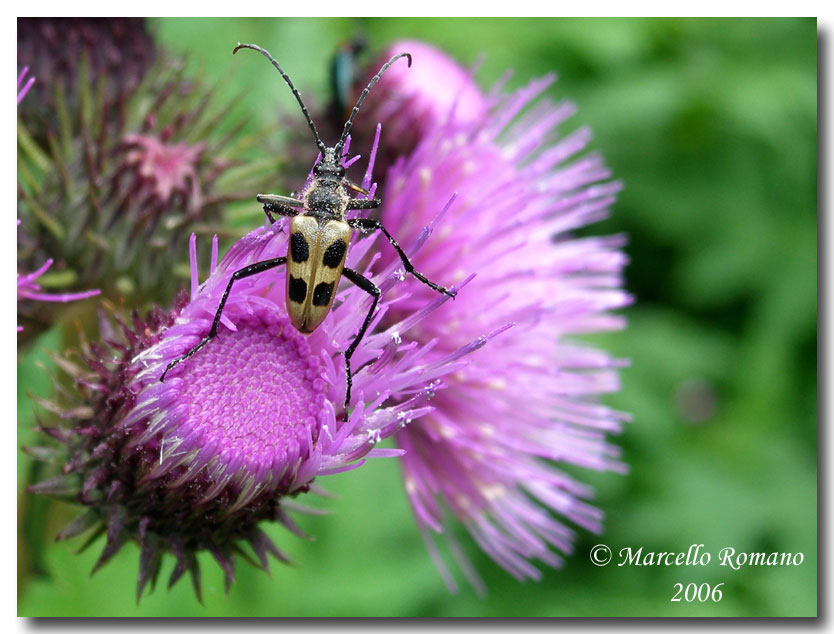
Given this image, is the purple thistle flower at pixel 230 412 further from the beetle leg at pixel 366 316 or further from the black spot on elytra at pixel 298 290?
the black spot on elytra at pixel 298 290

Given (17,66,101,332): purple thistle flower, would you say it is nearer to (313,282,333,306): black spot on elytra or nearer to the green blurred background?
(313,282,333,306): black spot on elytra

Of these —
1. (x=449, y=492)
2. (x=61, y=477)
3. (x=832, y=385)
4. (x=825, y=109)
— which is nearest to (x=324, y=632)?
(x=449, y=492)

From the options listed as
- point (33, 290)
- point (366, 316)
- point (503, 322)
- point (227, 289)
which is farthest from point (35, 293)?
point (503, 322)

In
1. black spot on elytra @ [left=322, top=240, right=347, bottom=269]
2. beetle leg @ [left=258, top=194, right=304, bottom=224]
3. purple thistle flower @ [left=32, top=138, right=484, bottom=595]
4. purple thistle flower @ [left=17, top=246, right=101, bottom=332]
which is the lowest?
purple thistle flower @ [left=32, top=138, right=484, bottom=595]

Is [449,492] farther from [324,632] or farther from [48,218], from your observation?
[48,218]

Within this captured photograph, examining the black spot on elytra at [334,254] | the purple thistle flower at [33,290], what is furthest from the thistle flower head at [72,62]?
the black spot on elytra at [334,254]

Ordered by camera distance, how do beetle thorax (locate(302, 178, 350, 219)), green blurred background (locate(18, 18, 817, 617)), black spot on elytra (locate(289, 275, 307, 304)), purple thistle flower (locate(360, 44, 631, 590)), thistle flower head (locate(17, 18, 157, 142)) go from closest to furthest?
black spot on elytra (locate(289, 275, 307, 304)), beetle thorax (locate(302, 178, 350, 219)), purple thistle flower (locate(360, 44, 631, 590)), thistle flower head (locate(17, 18, 157, 142)), green blurred background (locate(18, 18, 817, 617))

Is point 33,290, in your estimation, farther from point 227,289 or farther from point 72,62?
point 227,289

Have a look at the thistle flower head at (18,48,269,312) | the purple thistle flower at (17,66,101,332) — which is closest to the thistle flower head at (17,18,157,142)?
the thistle flower head at (18,48,269,312)
